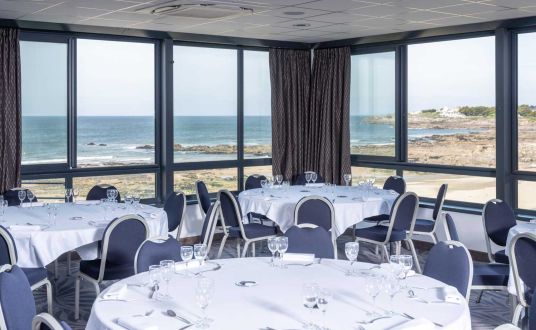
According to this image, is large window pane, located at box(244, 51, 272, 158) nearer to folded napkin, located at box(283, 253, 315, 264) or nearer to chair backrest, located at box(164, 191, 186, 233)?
chair backrest, located at box(164, 191, 186, 233)

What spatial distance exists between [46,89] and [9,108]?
32.9 inches

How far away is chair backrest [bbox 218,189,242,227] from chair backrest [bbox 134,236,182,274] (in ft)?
9.50

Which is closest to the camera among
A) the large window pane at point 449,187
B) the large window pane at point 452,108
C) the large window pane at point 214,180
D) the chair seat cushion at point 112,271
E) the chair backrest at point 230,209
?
the chair seat cushion at point 112,271

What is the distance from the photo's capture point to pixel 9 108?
8289 mm

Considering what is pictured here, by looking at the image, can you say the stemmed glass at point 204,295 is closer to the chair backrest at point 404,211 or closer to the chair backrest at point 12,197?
the chair backrest at point 404,211

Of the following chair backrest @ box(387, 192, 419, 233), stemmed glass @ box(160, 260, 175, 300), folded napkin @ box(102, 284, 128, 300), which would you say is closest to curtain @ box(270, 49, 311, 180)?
chair backrest @ box(387, 192, 419, 233)

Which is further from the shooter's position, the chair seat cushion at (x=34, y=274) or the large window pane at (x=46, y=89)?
the large window pane at (x=46, y=89)

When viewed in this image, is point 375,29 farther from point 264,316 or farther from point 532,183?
point 264,316

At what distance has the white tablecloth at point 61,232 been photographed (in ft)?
A: 19.3

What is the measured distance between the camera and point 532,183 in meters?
8.62

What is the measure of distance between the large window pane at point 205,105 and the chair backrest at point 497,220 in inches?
189

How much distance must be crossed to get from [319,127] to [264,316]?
7.65 meters

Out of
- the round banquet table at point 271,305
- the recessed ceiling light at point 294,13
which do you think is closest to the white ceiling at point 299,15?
the recessed ceiling light at point 294,13

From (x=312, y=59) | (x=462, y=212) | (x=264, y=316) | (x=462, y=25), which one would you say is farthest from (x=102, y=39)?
(x=264, y=316)
